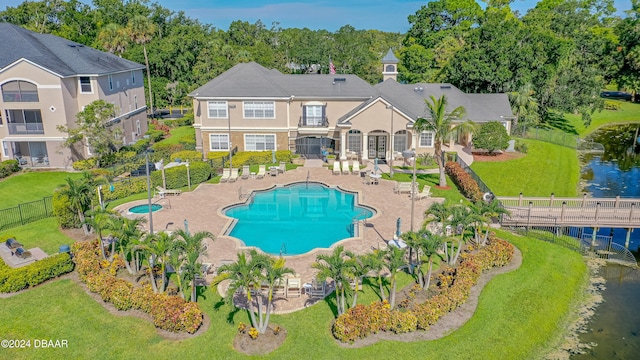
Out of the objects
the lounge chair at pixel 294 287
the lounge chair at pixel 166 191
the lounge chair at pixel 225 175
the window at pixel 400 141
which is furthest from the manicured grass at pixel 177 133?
the lounge chair at pixel 294 287

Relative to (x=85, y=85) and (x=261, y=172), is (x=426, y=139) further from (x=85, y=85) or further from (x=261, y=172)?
(x=85, y=85)

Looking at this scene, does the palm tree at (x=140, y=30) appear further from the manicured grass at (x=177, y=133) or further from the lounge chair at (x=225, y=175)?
the lounge chair at (x=225, y=175)

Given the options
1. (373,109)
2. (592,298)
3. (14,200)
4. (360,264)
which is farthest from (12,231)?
(592,298)

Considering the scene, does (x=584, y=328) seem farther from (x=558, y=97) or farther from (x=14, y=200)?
(x=558, y=97)

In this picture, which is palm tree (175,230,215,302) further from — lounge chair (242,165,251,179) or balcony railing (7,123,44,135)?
balcony railing (7,123,44,135)

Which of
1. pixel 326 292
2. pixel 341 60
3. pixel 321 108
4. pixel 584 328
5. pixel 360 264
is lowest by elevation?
pixel 584 328

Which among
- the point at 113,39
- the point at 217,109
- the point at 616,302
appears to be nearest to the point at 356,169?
the point at 217,109

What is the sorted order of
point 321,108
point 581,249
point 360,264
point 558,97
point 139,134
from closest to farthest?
point 360,264 < point 581,249 < point 321,108 < point 139,134 < point 558,97
